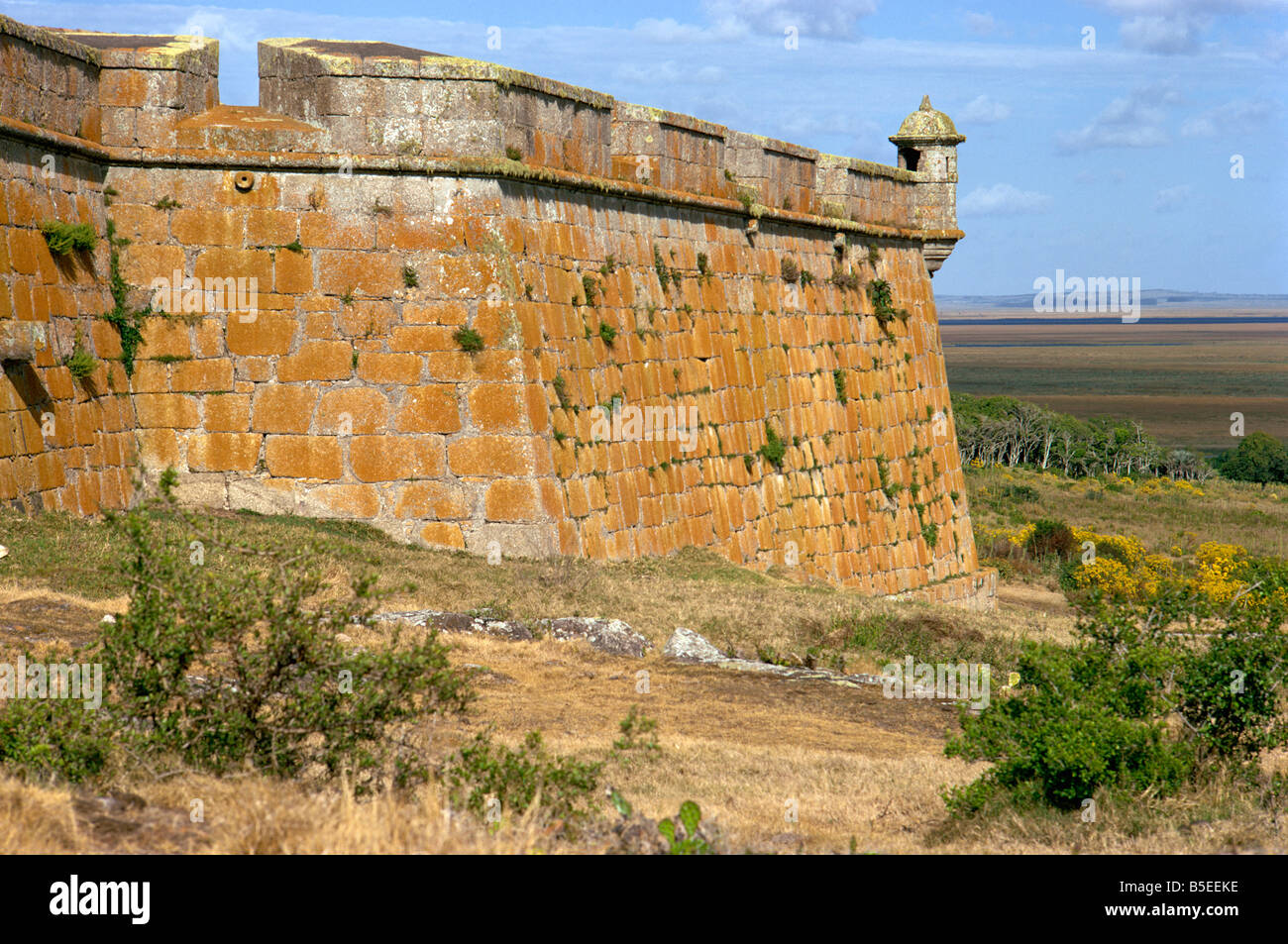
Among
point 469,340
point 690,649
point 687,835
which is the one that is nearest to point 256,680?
point 687,835

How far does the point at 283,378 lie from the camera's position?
15.9m

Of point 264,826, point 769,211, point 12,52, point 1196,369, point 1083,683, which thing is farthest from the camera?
point 1196,369

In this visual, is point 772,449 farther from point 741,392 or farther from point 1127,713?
point 1127,713

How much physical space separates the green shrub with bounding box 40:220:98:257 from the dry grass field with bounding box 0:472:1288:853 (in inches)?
107

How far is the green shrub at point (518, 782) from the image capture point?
7324 millimetres

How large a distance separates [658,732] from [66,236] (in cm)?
796

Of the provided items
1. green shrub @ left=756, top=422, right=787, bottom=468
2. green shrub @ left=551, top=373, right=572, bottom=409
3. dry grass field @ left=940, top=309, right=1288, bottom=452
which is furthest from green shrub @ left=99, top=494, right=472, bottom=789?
dry grass field @ left=940, top=309, right=1288, bottom=452

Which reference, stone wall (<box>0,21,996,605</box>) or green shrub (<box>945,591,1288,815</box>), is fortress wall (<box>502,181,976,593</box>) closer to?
stone wall (<box>0,21,996,605</box>)

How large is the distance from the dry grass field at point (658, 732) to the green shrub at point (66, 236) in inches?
107

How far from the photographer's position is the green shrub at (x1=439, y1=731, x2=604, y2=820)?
732 cm

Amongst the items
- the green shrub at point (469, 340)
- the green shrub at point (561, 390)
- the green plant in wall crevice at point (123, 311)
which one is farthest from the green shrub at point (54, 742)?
the green shrub at point (561, 390)

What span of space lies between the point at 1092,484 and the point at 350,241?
132 feet
